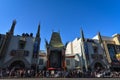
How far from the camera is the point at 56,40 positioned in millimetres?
36094

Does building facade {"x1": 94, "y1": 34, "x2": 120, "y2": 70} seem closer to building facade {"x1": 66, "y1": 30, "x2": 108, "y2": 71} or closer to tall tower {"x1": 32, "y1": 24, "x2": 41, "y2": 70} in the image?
building facade {"x1": 66, "y1": 30, "x2": 108, "y2": 71}

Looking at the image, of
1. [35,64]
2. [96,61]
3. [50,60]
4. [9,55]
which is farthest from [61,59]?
[9,55]

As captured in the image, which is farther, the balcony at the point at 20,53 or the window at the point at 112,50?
the window at the point at 112,50

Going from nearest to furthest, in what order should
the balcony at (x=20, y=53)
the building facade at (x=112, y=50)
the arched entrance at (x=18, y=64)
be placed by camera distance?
the arched entrance at (x=18, y=64)
the balcony at (x=20, y=53)
the building facade at (x=112, y=50)

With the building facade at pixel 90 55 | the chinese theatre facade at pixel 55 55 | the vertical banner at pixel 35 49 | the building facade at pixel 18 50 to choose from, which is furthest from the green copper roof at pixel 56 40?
the building facade at pixel 90 55

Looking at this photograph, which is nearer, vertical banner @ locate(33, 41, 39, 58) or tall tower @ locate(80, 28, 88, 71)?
vertical banner @ locate(33, 41, 39, 58)

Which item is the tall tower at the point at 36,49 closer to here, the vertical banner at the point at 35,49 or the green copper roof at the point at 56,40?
the vertical banner at the point at 35,49

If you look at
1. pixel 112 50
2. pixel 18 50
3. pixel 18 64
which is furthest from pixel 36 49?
pixel 112 50

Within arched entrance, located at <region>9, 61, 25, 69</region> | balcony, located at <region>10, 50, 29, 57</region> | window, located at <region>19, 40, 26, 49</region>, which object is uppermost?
window, located at <region>19, 40, 26, 49</region>

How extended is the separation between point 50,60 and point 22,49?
7.76 metres

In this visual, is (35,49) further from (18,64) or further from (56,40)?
(56,40)

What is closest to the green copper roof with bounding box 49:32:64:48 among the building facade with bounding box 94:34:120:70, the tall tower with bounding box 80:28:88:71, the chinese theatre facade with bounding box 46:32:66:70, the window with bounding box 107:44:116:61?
the chinese theatre facade with bounding box 46:32:66:70

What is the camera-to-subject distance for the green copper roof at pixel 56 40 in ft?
113

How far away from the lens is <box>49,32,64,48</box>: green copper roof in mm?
34294
